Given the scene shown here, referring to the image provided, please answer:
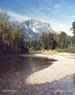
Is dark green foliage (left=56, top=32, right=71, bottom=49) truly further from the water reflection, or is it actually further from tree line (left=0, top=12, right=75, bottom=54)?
the water reflection

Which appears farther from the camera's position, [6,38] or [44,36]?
[44,36]

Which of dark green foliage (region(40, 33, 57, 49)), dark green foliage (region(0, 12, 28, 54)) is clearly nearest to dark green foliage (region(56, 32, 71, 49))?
dark green foliage (region(40, 33, 57, 49))

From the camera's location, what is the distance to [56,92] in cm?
1322

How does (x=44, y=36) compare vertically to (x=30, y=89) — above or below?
above

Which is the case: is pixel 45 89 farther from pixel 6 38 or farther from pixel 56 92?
pixel 6 38

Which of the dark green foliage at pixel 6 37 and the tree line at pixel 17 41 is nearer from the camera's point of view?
the dark green foliage at pixel 6 37

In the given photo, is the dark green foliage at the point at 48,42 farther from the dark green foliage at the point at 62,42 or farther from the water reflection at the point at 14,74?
the water reflection at the point at 14,74

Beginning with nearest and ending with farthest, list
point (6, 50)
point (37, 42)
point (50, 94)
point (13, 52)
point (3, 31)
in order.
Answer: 1. point (50, 94)
2. point (3, 31)
3. point (6, 50)
4. point (13, 52)
5. point (37, 42)

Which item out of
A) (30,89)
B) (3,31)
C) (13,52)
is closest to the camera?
(30,89)

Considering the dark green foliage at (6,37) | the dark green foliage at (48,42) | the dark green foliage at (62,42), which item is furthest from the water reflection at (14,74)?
the dark green foliage at (62,42)

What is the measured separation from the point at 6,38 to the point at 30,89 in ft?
213

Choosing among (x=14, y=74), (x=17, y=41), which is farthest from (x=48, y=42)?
(x=14, y=74)

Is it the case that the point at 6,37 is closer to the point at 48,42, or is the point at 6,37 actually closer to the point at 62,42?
the point at 48,42

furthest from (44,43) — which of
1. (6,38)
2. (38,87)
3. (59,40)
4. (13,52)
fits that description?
(38,87)
